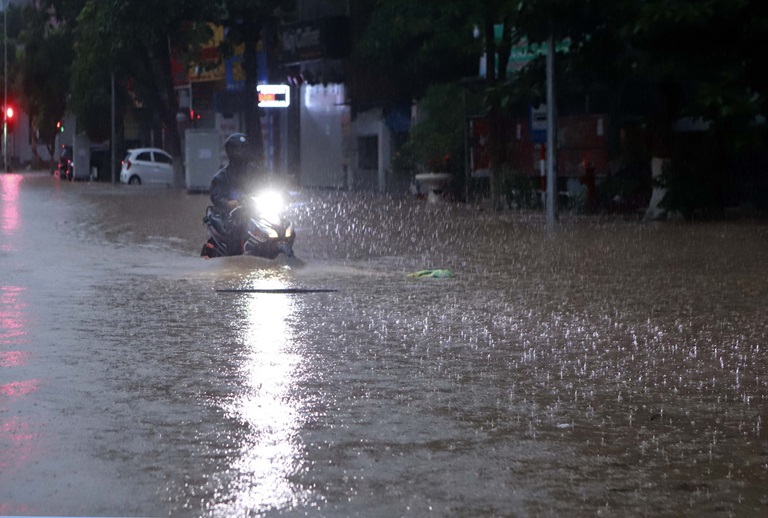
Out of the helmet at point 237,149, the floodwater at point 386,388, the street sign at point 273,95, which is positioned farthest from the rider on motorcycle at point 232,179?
the street sign at point 273,95

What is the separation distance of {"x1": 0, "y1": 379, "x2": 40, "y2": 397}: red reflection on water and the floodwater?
0.11ft

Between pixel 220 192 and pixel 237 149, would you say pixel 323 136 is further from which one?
pixel 237 149

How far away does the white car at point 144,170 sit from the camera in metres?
61.7

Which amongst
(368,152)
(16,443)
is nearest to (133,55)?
(368,152)

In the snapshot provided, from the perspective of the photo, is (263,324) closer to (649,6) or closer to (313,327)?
(313,327)

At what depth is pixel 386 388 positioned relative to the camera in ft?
28.8

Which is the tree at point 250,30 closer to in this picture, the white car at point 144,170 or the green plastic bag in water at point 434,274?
the white car at point 144,170

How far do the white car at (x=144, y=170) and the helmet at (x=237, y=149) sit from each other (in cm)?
4352

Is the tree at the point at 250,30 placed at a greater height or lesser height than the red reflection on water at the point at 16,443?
greater

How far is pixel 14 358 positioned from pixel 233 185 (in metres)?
8.97

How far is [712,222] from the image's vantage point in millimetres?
26953

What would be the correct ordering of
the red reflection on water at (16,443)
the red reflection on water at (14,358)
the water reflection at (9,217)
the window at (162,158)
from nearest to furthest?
the red reflection on water at (16,443)
the red reflection on water at (14,358)
the water reflection at (9,217)
the window at (162,158)

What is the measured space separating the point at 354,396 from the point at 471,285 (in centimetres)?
712

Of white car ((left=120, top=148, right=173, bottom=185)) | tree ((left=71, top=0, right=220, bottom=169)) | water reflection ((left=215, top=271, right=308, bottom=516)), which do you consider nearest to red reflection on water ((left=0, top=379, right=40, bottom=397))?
water reflection ((left=215, top=271, right=308, bottom=516))
